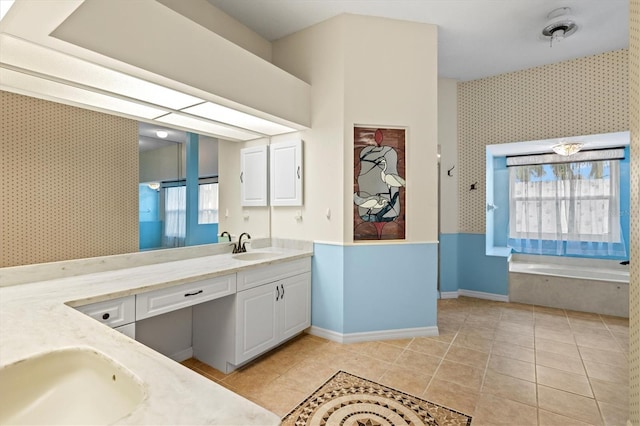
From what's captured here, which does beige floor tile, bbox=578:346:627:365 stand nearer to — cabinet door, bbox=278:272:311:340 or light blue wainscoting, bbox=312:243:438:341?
light blue wainscoting, bbox=312:243:438:341

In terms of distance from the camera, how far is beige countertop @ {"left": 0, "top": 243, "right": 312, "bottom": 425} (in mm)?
655

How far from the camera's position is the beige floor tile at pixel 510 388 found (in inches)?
82.7

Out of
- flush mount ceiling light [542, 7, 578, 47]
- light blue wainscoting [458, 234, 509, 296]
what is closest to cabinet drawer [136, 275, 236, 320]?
light blue wainscoting [458, 234, 509, 296]

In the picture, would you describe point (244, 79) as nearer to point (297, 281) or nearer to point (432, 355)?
point (297, 281)

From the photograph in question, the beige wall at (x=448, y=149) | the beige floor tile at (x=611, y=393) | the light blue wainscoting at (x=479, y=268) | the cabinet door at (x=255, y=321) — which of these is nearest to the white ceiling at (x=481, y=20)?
the beige wall at (x=448, y=149)

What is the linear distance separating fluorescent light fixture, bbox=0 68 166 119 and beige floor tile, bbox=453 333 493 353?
3.28 meters

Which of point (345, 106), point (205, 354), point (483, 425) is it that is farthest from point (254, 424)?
point (345, 106)

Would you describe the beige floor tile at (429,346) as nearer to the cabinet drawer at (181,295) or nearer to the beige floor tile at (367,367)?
the beige floor tile at (367,367)

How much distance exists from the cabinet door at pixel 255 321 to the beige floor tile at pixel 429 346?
1.29 meters

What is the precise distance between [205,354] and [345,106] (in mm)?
2506

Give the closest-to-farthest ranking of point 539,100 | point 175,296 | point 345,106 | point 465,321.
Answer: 1. point 175,296
2. point 345,106
3. point 465,321
4. point 539,100

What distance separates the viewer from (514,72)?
4.24 m

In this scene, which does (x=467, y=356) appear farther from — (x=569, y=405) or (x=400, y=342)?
(x=569, y=405)

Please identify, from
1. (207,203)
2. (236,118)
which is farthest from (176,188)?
(236,118)
